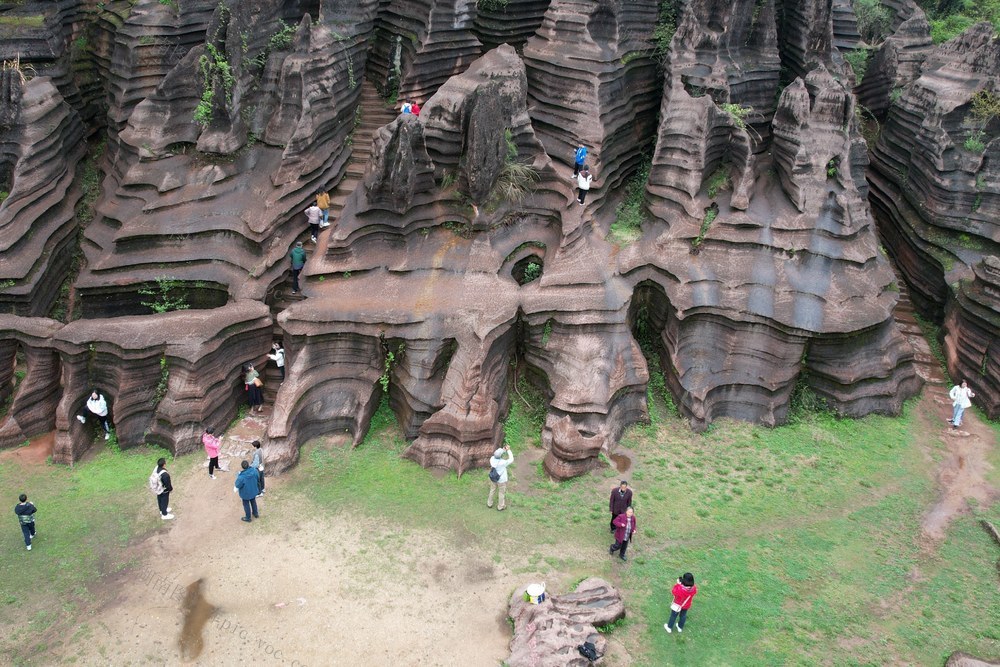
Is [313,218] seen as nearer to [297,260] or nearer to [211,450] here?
[297,260]

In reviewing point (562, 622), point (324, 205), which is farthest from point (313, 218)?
point (562, 622)

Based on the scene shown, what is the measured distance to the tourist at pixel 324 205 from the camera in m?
20.6

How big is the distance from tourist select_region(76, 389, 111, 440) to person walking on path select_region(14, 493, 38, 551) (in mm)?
2879

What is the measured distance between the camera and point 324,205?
68.0ft

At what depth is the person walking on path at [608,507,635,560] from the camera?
1448cm

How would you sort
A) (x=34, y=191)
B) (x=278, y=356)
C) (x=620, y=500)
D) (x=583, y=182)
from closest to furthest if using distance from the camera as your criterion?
(x=620, y=500), (x=278, y=356), (x=583, y=182), (x=34, y=191)

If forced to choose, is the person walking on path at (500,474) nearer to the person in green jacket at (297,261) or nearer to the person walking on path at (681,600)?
the person walking on path at (681,600)

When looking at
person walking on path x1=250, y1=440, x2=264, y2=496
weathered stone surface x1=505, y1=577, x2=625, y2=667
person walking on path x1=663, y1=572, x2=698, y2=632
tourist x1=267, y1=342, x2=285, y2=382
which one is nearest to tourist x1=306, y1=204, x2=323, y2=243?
tourist x1=267, y1=342, x2=285, y2=382

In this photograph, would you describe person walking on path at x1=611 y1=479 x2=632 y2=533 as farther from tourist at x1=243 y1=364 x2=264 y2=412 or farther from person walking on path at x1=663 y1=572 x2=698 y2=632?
tourist at x1=243 y1=364 x2=264 y2=412

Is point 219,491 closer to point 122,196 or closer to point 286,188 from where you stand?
point 286,188

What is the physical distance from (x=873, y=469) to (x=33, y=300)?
18115 millimetres

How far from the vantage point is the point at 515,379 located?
1923 cm

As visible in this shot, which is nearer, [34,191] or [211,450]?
[211,450]

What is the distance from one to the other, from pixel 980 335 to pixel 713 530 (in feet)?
26.5
